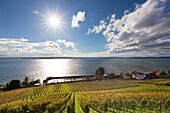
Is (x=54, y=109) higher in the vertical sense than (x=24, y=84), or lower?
higher

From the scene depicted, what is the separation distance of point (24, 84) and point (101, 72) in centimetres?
8307

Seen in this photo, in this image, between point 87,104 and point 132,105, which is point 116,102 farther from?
point 87,104

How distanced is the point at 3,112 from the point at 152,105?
3422 cm

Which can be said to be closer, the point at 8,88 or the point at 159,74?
the point at 8,88

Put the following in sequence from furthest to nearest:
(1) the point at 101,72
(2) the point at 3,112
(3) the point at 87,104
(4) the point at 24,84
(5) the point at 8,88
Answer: (1) the point at 101,72 < (4) the point at 24,84 < (5) the point at 8,88 < (3) the point at 87,104 < (2) the point at 3,112

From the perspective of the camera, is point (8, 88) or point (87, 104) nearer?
point (87, 104)

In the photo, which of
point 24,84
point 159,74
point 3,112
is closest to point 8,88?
point 24,84

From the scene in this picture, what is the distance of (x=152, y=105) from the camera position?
1794cm

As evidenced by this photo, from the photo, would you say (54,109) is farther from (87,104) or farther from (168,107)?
(168,107)

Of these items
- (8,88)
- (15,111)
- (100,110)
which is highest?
(15,111)

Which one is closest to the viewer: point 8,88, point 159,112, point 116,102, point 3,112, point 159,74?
point 3,112

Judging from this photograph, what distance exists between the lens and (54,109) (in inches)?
725

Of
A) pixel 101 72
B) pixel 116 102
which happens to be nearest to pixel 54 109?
pixel 116 102

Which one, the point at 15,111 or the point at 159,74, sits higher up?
the point at 15,111
